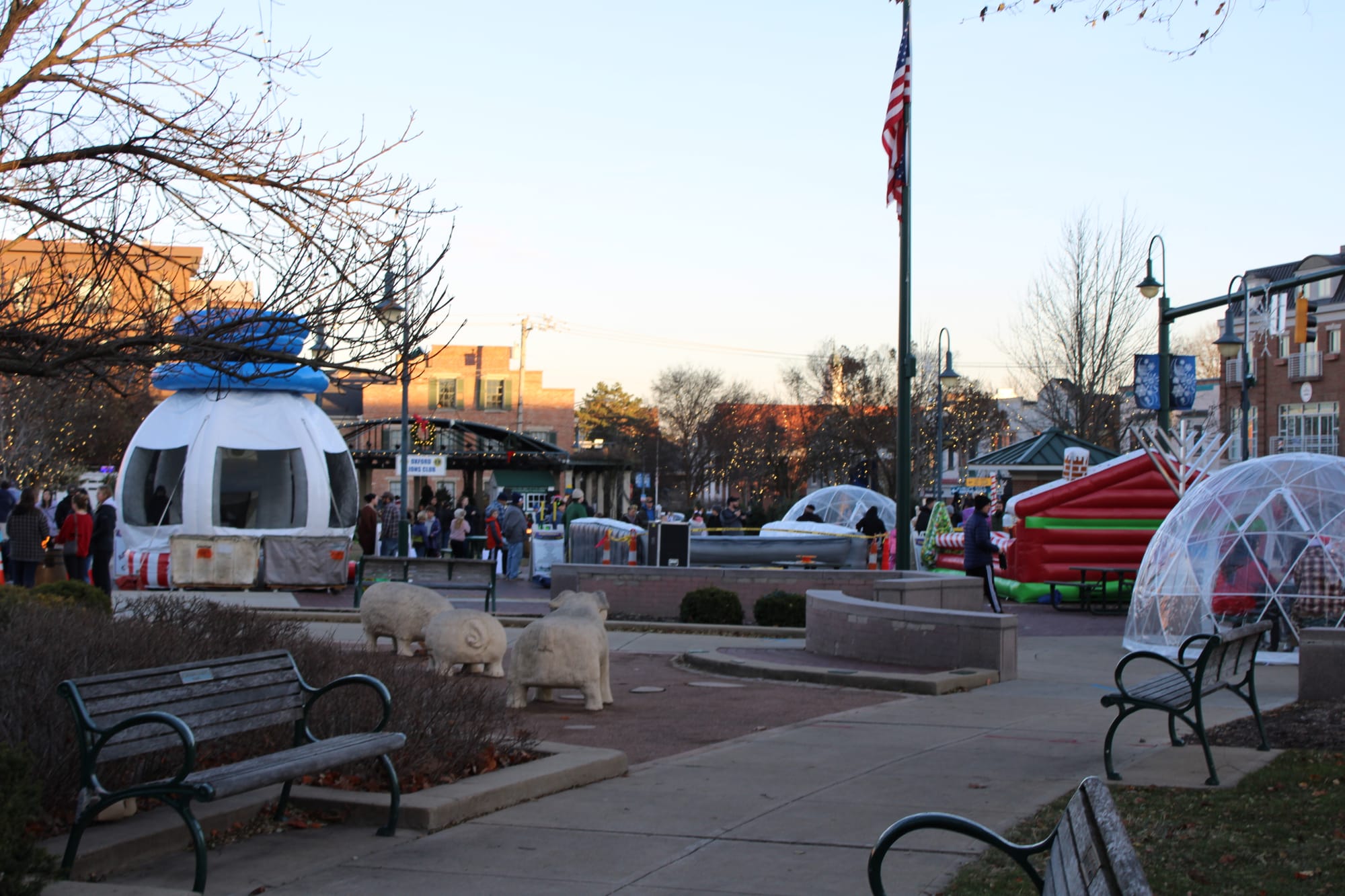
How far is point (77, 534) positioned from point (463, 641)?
11.8 m

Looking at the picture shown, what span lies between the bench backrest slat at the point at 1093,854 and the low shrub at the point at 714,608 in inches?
612

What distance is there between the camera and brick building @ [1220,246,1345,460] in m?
56.3

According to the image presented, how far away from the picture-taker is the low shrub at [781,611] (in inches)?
750

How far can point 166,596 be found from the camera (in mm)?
11977

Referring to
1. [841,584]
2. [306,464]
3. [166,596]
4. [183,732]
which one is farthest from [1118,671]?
[306,464]

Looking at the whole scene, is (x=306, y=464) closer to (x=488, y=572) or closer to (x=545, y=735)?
(x=488, y=572)

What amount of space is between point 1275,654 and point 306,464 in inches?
789

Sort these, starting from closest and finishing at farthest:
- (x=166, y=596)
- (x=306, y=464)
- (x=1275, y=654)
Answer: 1. (x=166, y=596)
2. (x=1275, y=654)
3. (x=306, y=464)

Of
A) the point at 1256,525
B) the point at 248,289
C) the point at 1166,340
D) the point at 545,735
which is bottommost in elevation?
the point at 545,735

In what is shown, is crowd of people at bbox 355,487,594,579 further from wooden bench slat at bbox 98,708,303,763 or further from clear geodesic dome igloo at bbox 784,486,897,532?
wooden bench slat at bbox 98,708,303,763

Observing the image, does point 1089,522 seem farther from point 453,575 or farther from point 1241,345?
point 453,575

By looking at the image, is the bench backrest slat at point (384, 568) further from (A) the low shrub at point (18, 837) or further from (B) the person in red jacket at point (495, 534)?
(A) the low shrub at point (18, 837)

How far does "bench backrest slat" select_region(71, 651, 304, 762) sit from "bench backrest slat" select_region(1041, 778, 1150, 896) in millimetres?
3969

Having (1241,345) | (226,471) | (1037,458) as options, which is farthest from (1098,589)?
(226,471)
